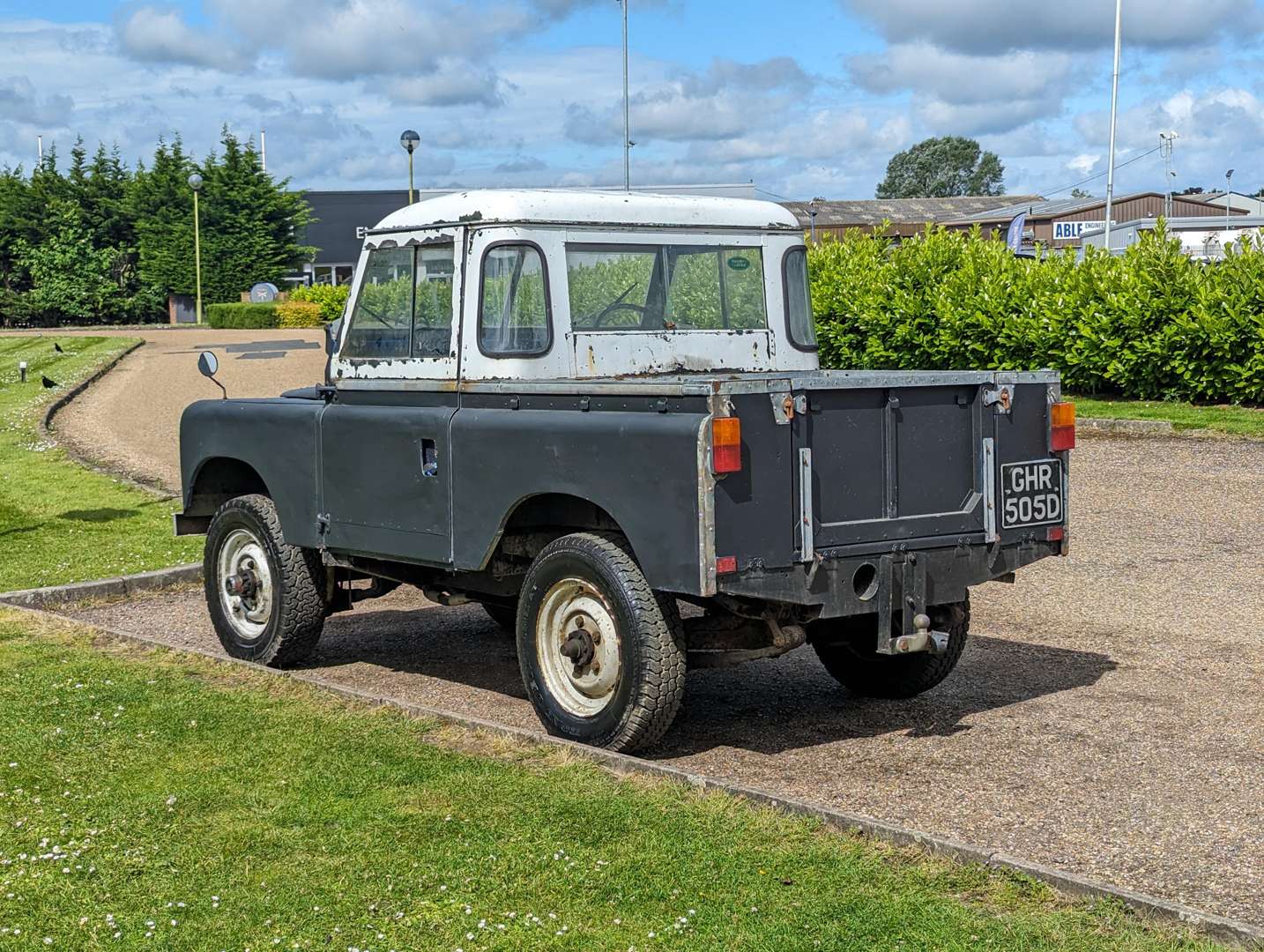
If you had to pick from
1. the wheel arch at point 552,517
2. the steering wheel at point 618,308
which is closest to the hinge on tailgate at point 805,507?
the wheel arch at point 552,517

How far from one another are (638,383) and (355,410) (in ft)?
6.55

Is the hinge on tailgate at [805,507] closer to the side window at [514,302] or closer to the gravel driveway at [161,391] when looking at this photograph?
the side window at [514,302]

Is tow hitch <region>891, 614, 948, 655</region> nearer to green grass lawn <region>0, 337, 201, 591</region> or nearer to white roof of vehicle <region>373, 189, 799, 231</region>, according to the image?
white roof of vehicle <region>373, 189, 799, 231</region>

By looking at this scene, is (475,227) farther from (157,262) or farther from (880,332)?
(157,262)

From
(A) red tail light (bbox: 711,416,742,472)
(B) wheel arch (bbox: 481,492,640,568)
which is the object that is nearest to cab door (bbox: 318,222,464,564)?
(B) wheel arch (bbox: 481,492,640,568)

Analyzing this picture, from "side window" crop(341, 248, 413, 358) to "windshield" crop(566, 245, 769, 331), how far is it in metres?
0.85

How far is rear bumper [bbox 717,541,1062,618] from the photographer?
603cm

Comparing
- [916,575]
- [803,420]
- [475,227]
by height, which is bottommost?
[916,575]

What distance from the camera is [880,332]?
70.9 feet

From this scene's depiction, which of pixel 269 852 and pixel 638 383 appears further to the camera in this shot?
pixel 638 383

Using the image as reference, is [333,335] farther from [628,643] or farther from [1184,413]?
[1184,413]

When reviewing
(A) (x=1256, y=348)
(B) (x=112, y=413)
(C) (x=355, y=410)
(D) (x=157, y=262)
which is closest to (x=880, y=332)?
(A) (x=1256, y=348)

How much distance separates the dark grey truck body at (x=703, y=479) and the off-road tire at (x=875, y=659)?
0.66m

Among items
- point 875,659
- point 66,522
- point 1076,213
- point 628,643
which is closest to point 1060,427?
point 875,659
